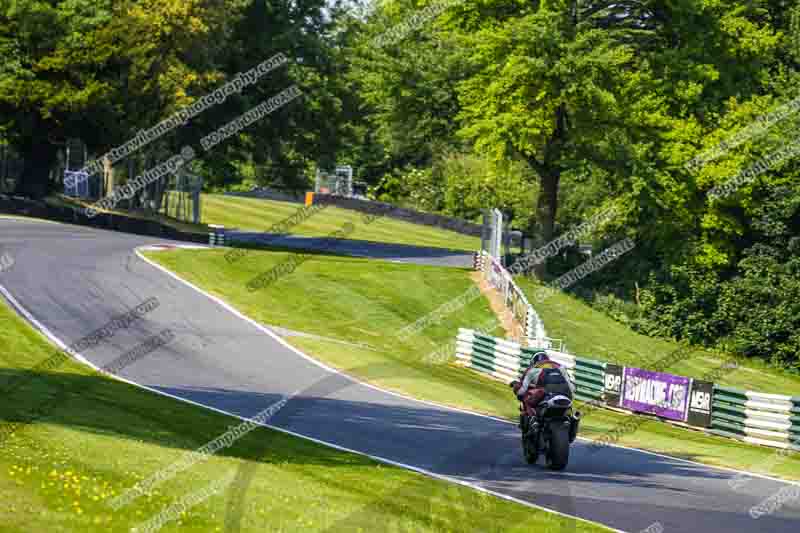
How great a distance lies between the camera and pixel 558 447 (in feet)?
53.1

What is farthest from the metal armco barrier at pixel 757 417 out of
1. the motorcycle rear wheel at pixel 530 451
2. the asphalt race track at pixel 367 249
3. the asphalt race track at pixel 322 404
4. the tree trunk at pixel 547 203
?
the asphalt race track at pixel 367 249

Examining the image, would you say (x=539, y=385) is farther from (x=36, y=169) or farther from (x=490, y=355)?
(x=36, y=169)

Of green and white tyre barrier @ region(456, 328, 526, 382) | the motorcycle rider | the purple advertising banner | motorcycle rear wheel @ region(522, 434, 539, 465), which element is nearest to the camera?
the motorcycle rider

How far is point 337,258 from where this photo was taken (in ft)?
153

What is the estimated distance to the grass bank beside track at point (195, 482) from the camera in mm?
9953

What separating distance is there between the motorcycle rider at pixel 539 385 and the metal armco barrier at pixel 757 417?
10.1m

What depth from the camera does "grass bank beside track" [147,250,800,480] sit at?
24781 millimetres

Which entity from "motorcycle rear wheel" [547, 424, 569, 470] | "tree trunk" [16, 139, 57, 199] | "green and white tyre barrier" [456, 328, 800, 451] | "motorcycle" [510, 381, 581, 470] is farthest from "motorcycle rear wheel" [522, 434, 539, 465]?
"tree trunk" [16, 139, 57, 199]

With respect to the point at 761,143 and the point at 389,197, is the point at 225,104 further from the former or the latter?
the point at 389,197

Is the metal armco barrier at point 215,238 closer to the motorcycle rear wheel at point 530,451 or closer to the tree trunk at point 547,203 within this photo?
the tree trunk at point 547,203

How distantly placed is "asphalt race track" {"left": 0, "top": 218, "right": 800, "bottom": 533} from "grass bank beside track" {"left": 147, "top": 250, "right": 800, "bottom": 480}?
4.81 ft

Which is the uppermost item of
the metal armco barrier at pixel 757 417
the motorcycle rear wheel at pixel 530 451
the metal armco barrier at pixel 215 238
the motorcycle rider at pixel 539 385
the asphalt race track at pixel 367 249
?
the motorcycle rider at pixel 539 385

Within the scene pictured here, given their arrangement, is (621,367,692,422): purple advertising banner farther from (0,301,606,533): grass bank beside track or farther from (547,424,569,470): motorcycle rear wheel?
(0,301,606,533): grass bank beside track

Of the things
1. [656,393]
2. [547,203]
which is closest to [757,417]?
[656,393]
